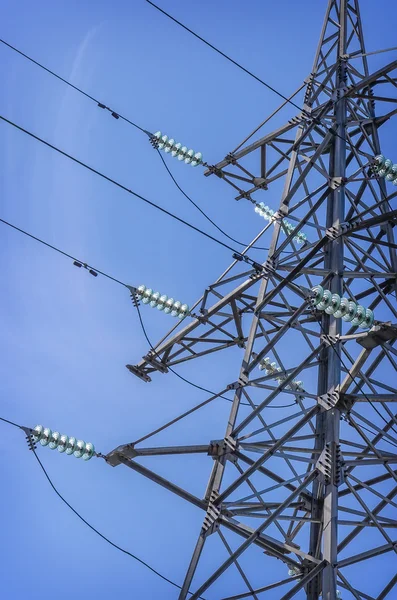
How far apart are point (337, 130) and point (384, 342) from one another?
5.84 m

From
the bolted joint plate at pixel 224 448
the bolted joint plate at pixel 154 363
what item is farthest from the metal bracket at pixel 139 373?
the bolted joint plate at pixel 224 448

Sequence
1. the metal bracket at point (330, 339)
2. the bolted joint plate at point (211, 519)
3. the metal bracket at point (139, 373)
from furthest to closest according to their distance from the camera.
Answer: the metal bracket at point (139, 373) → the metal bracket at point (330, 339) → the bolted joint plate at point (211, 519)

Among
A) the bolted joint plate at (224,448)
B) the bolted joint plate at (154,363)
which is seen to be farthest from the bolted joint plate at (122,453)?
the bolted joint plate at (154,363)

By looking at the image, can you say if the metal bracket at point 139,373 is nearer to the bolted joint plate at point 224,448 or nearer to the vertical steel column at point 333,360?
the bolted joint plate at point 224,448

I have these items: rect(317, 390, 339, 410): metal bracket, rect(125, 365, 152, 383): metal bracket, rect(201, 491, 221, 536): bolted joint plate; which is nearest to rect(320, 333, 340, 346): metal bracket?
rect(317, 390, 339, 410): metal bracket

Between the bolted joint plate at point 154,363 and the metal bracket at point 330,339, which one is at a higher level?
the bolted joint plate at point 154,363

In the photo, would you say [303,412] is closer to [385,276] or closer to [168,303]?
[385,276]

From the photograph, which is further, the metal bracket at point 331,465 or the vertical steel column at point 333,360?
the metal bracket at point 331,465

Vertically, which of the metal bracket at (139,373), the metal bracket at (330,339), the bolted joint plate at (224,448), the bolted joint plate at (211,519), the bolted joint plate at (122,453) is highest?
the metal bracket at (139,373)

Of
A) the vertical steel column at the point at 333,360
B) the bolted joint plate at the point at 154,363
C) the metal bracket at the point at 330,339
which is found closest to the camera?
the vertical steel column at the point at 333,360

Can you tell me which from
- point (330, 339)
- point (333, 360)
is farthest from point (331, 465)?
point (330, 339)

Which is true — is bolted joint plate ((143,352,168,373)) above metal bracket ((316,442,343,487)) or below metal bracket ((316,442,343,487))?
above

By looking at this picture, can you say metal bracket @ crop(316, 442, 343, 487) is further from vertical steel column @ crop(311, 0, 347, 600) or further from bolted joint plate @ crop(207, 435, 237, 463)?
bolted joint plate @ crop(207, 435, 237, 463)

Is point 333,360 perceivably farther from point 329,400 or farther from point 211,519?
point 211,519
